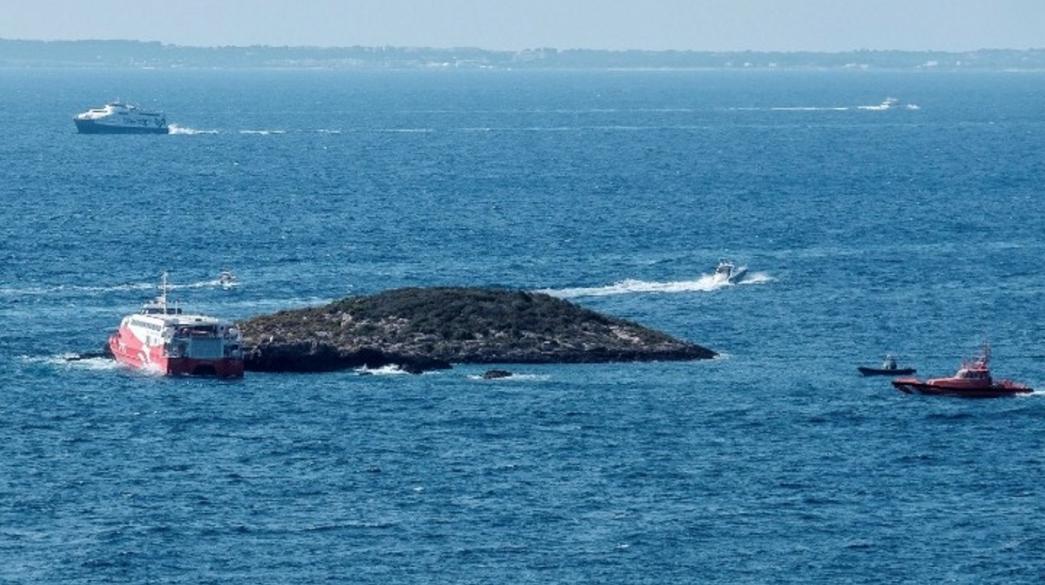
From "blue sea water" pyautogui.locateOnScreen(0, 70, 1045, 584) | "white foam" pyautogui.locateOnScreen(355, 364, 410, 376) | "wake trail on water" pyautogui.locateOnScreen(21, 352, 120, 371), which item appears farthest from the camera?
"wake trail on water" pyautogui.locateOnScreen(21, 352, 120, 371)

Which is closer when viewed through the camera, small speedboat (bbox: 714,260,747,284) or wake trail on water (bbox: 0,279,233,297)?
wake trail on water (bbox: 0,279,233,297)

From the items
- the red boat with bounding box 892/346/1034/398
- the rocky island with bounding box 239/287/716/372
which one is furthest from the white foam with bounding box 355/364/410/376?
the red boat with bounding box 892/346/1034/398

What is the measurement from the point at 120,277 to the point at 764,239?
44.7 m

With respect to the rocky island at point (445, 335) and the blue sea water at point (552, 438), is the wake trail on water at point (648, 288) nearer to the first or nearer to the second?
the blue sea water at point (552, 438)

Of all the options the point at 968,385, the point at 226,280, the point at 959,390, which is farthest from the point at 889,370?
the point at 226,280

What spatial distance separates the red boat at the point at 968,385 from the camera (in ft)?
331

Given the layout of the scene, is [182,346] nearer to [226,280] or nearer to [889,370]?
[226,280]

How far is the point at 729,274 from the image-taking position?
135375 millimetres

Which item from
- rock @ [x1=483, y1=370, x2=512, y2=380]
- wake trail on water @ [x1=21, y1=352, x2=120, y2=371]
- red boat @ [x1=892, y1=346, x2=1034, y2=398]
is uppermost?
red boat @ [x1=892, y1=346, x2=1034, y2=398]

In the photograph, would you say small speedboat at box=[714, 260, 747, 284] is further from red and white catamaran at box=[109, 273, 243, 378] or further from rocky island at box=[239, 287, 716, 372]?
red and white catamaran at box=[109, 273, 243, 378]

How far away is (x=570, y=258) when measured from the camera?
148 meters

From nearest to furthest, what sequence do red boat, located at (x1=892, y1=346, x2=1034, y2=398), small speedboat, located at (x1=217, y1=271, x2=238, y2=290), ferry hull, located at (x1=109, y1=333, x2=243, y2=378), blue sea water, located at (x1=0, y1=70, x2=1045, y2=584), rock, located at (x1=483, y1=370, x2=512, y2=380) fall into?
blue sea water, located at (x1=0, y1=70, x2=1045, y2=584) < red boat, located at (x1=892, y1=346, x2=1034, y2=398) < rock, located at (x1=483, y1=370, x2=512, y2=380) < ferry hull, located at (x1=109, y1=333, x2=243, y2=378) < small speedboat, located at (x1=217, y1=271, x2=238, y2=290)

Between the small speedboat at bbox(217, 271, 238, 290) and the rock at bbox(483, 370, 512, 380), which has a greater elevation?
the rock at bbox(483, 370, 512, 380)

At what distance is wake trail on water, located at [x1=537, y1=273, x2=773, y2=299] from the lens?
129m
